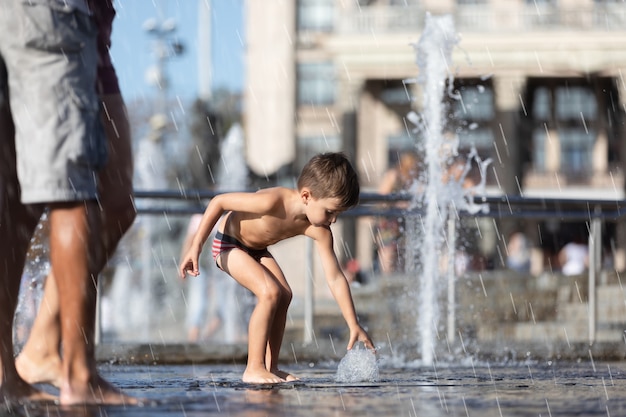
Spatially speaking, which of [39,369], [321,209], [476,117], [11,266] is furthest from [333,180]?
[476,117]

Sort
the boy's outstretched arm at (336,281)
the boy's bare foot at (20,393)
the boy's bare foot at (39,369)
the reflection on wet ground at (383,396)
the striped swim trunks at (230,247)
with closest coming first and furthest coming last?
1. the reflection on wet ground at (383,396)
2. the boy's bare foot at (20,393)
3. the boy's bare foot at (39,369)
4. the boy's outstretched arm at (336,281)
5. the striped swim trunks at (230,247)

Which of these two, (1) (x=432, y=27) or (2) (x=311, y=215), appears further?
(1) (x=432, y=27)

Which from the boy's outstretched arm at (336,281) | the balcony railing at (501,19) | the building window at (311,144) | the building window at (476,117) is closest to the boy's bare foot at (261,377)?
the boy's outstretched arm at (336,281)

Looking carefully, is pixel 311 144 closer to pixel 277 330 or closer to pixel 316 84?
pixel 316 84

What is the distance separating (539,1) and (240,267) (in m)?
35.8

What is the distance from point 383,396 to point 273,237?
161 cm

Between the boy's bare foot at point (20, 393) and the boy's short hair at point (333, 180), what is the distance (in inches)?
62.2

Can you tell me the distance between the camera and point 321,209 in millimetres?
5051

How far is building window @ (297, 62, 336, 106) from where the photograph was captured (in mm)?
45938

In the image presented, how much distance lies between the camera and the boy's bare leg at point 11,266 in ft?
12.3

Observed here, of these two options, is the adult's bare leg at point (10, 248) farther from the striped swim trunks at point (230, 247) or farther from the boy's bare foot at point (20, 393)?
the striped swim trunks at point (230, 247)

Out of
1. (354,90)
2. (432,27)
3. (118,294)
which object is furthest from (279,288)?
(354,90)

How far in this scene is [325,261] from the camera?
5406 millimetres

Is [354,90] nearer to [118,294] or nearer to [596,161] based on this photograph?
[596,161]
